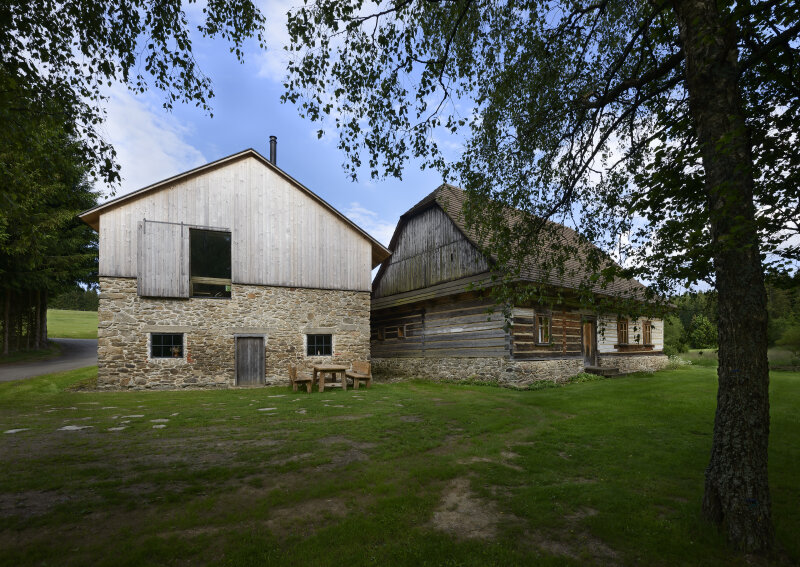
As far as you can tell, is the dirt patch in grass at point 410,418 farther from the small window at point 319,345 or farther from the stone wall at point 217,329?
the small window at point 319,345

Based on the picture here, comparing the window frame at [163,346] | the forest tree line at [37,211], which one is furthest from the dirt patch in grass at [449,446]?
the window frame at [163,346]

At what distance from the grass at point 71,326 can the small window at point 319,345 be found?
3121cm

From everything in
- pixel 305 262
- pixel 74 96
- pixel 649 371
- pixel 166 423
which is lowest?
pixel 649 371

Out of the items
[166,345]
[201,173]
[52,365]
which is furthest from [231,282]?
[52,365]

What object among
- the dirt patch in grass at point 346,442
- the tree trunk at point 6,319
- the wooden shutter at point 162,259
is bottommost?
the dirt patch in grass at point 346,442

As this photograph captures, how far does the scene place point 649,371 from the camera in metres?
21.1

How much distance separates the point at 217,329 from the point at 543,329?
13.0 meters

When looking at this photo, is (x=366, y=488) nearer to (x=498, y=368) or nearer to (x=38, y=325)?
(x=498, y=368)

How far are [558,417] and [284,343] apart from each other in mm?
10716

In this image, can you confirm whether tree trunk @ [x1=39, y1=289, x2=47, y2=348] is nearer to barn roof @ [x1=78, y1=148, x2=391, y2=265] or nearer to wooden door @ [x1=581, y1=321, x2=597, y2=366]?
barn roof @ [x1=78, y1=148, x2=391, y2=265]

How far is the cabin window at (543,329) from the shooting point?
1562cm

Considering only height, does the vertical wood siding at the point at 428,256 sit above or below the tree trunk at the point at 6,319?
above

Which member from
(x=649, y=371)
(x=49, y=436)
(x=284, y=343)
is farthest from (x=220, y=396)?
(x=649, y=371)

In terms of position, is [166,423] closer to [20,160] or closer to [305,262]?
[20,160]
